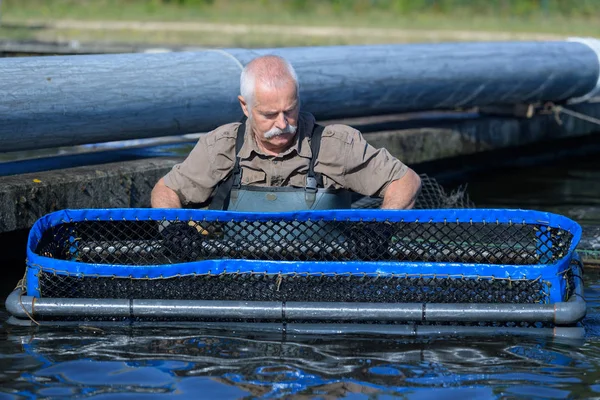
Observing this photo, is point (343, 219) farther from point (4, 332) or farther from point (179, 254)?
point (4, 332)

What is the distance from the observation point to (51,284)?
4.89 meters

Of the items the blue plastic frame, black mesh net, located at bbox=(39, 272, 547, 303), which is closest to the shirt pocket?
the blue plastic frame

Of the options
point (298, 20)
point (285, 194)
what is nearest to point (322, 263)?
point (285, 194)

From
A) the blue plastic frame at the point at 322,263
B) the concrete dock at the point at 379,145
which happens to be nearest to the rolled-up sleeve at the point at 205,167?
the blue plastic frame at the point at 322,263

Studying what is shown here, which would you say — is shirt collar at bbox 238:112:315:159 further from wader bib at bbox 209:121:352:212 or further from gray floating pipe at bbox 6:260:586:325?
gray floating pipe at bbox 6:260:586:325

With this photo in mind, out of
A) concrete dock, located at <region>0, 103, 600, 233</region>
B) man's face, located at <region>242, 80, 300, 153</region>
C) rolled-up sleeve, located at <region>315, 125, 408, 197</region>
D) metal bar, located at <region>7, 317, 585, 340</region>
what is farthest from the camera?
concrete dock, located at <region>0, 103, 600, 233</region>

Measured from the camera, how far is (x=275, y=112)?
17.1ft

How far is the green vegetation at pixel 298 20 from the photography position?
2078 centimetres

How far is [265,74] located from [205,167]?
1.90 ft

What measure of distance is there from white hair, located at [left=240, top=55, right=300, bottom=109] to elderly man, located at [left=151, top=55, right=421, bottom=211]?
7cm

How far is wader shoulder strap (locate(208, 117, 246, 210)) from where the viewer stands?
5.41 metres

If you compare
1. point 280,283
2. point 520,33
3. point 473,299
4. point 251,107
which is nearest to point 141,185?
point 251,107

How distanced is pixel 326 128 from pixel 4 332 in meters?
1.85

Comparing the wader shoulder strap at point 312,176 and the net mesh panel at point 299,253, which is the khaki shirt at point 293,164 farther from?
the net mesh panel at point 299,253
